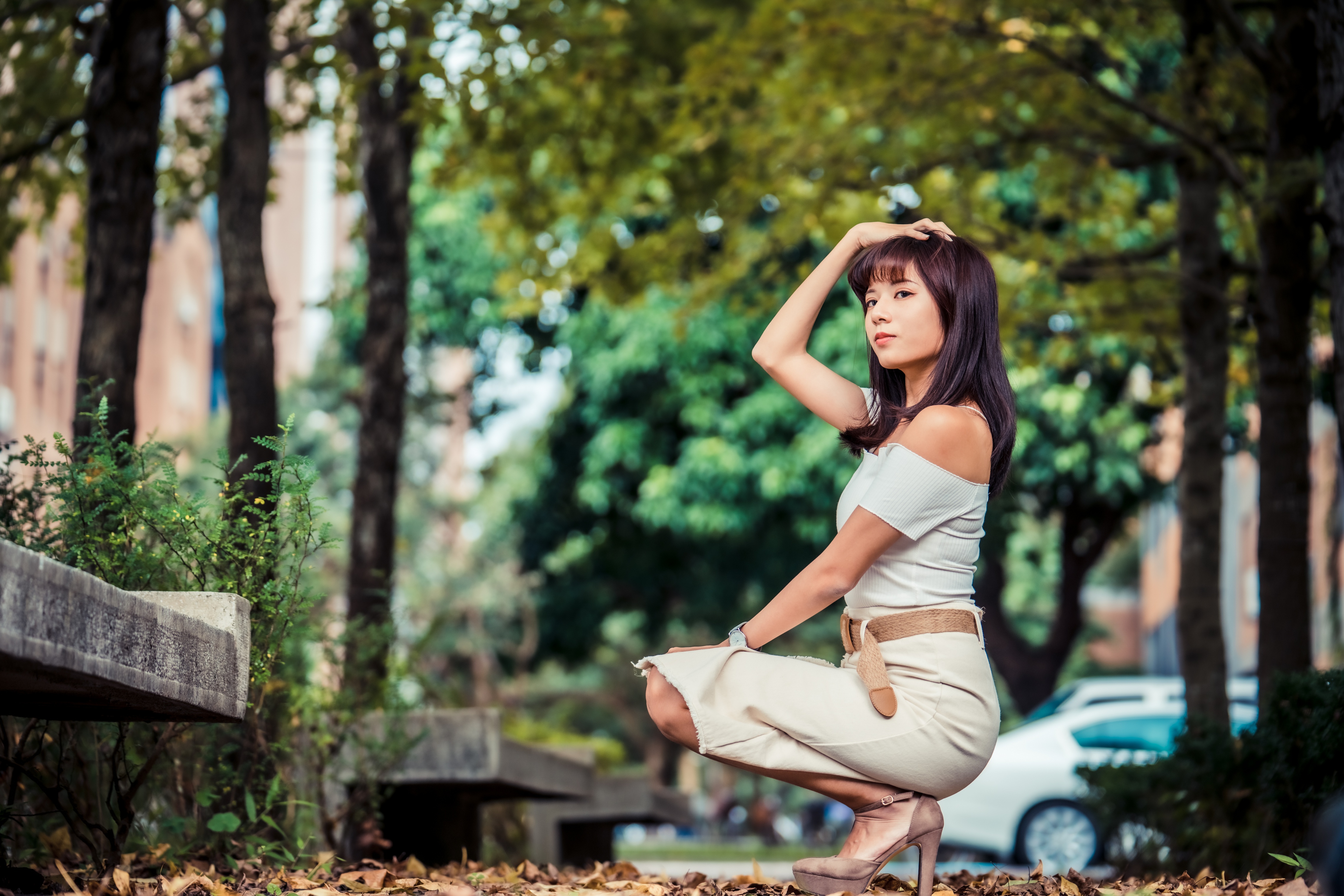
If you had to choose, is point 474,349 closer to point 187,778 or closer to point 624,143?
point 624,143

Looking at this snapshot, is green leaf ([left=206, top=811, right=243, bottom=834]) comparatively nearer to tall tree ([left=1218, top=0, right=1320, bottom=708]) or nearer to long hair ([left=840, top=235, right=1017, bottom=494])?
long hair ([left=840, top=235, right=1017, bottom=494])

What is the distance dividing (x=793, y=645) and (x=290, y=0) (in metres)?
15.4

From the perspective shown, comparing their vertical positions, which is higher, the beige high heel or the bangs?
the bangs

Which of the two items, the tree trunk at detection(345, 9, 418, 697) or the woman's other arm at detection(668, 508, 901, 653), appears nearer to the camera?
the woman's other arm at detection(668, 508, 901, 653)

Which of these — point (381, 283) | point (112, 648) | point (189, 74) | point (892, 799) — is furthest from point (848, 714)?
point (189, 74)

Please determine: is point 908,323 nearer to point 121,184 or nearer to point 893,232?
point 893,232

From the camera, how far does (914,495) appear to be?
326 cm

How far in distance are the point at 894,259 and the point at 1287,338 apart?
13.2ft

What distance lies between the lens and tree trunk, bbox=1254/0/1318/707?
20.8ft

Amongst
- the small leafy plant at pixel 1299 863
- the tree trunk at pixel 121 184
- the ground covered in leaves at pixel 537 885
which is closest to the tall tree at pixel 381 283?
the tree trunk at pixel 121 184

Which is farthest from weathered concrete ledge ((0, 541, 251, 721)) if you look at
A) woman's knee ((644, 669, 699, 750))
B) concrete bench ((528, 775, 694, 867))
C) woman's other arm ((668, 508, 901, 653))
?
concrete bench ((528, 775, 694, 867))

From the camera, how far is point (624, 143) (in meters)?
10.3

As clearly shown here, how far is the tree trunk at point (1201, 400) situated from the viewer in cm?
785

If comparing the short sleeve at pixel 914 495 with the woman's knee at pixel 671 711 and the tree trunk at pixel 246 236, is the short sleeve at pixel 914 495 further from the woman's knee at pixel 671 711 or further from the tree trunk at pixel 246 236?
the tree trunk at pixel 246 236
